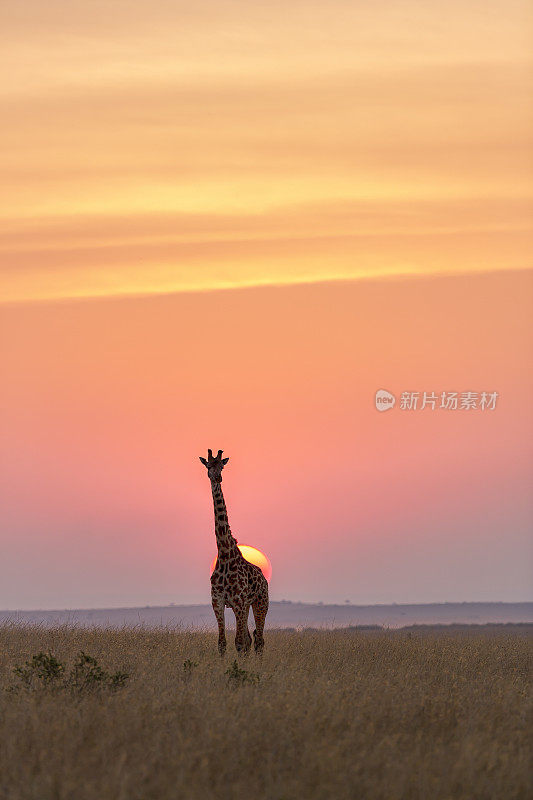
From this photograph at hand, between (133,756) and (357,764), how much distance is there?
234 centimetres

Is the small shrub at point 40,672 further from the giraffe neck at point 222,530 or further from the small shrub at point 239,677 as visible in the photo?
the giraffe neck at point 222,530

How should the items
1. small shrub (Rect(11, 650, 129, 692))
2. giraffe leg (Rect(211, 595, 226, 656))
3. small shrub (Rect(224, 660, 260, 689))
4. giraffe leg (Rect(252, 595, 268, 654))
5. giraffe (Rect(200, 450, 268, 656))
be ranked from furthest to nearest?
giraffe leg (Rect(252, 595, 268, 654)) < giraffe (Rect(200, 450, 268, 656)) < giraffe leg (Rect(211, 595, 226, 656)) < small shrub (Rect(224, 660, 260, 689)) < small shrub (Rect(11, 650, 129, 692))

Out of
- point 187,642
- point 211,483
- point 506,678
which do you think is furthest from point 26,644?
point 506,678

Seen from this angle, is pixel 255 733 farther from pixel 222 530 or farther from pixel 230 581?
pixel 222 530

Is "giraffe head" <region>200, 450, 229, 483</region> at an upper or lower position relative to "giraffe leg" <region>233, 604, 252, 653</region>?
upper

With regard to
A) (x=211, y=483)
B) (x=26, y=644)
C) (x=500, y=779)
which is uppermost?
(x=211, y=483)

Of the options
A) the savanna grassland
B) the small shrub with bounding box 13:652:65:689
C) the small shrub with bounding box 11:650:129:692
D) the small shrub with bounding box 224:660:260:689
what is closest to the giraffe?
the savanna grassland

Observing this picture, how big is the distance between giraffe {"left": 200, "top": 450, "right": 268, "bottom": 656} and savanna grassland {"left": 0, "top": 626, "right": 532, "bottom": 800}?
1.97m

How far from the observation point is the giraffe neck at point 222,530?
20.7m

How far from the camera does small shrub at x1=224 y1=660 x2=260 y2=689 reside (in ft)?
50.8

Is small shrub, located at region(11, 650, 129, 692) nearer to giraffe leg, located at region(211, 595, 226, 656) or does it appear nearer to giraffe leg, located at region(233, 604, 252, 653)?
giraffe leg, located at region(211, 595, 226, 656)

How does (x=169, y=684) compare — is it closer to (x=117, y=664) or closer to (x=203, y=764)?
(x=117, y=664)

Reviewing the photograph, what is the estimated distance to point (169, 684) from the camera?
1510 cm

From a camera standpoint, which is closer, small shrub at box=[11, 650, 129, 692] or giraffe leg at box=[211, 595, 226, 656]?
small shrub at box=[11, 650, 129, 692]
